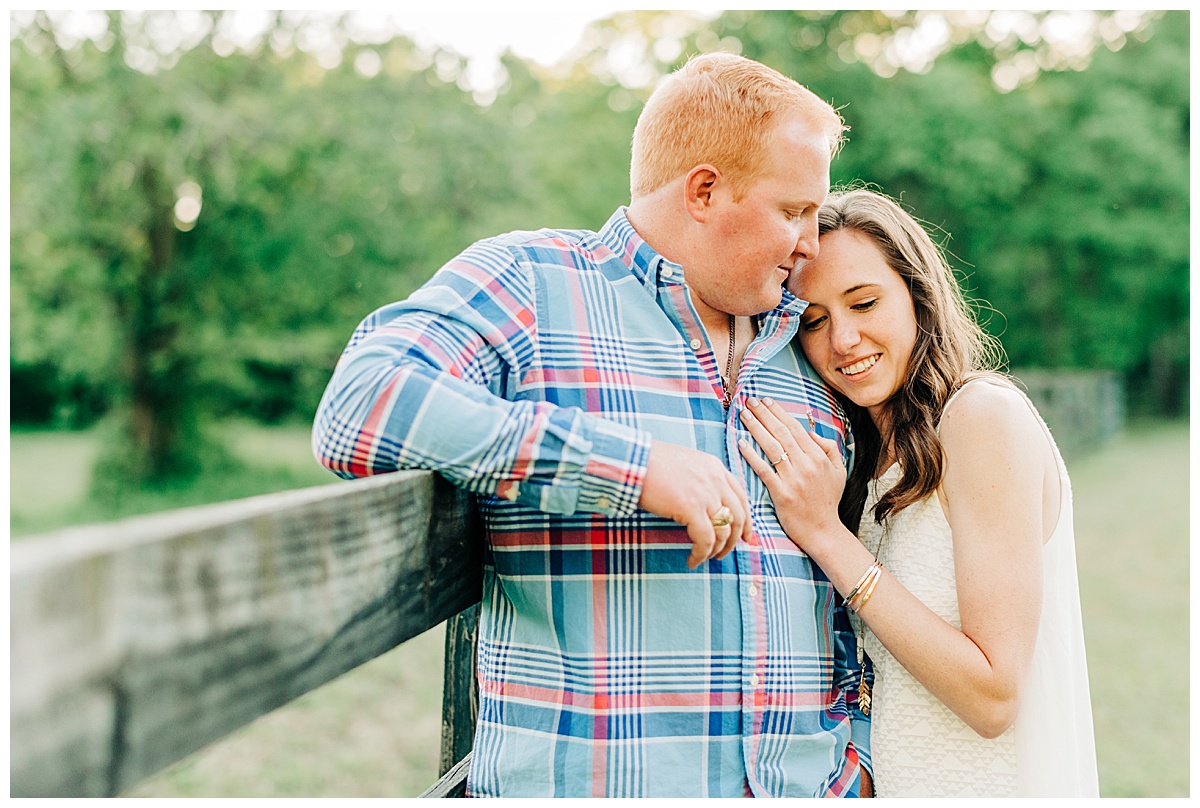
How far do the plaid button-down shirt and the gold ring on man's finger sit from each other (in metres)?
0.13

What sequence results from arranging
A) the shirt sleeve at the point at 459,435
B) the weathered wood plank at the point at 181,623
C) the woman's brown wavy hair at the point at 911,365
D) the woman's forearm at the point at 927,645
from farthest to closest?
the woman's brown wavy hair at the point at 911,365 < the woman's forearm at the point at 927,645 < the shirt sleeve at the point at 459,435 < the weathered wood plank at the point at 181,623

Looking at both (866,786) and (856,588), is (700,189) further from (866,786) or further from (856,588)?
(866,786)

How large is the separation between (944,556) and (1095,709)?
11.8 feet

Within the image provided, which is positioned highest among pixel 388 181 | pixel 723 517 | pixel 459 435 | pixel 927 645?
pixel 388 181

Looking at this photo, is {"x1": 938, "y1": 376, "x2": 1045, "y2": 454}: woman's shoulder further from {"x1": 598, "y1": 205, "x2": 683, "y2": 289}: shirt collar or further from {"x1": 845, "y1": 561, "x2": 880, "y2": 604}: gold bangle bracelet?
{"x1": 598, "y1": 205, "x2": 683, "y2": 289}: shirt collar

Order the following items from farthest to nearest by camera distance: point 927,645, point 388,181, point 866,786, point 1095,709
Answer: point 388,181, point 1095,709, point 866,786, point 927,645

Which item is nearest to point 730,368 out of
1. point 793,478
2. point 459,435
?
point 793,478

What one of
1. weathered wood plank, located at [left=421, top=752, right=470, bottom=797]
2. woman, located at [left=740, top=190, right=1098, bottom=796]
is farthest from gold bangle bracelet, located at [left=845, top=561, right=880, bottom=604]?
weathered wood plank, located at [left=421, top=752, right=470, bottom=797]

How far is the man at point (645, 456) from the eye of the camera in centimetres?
141

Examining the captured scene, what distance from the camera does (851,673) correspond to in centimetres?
193

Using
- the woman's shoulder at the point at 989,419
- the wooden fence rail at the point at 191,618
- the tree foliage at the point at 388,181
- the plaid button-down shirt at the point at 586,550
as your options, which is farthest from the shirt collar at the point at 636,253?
the tree foliage at the point at 388,181

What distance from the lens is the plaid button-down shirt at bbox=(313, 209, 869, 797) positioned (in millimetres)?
1394

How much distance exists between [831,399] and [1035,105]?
19.7 m

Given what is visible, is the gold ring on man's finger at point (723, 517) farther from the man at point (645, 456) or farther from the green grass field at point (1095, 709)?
the green grass field at point (1095, 709)
